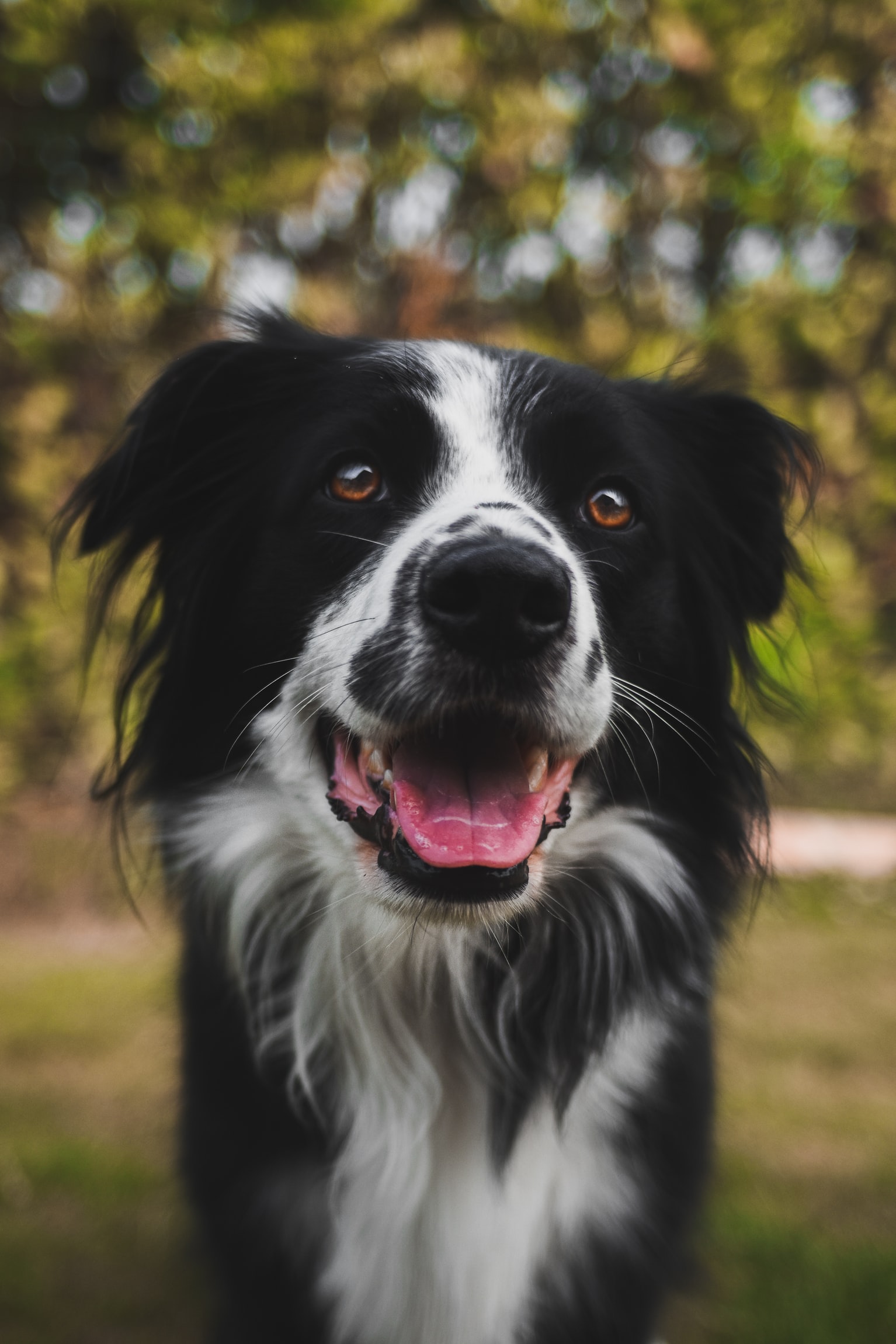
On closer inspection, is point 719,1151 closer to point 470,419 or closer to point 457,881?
point 457,881

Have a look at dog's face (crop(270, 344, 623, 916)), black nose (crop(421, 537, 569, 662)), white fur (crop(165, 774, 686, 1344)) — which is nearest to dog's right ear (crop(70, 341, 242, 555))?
dog's face (crop(270, 344, 623, 916))

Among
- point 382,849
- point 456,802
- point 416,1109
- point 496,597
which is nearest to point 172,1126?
point 416,1109

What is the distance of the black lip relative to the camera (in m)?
1.55

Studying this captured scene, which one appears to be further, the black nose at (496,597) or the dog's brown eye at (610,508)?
the dog's brown eye at (610,508)

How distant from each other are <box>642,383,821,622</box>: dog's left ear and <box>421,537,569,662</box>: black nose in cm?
80

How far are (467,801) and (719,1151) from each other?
200cm

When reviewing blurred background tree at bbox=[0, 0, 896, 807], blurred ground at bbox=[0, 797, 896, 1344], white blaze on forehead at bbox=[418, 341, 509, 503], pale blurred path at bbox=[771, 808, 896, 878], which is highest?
blurred background tree at bbox=[0, 0, 896, 807]

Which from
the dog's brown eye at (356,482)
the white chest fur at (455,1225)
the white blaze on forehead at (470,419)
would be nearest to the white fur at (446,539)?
the white blaze on forehead at (470,419)

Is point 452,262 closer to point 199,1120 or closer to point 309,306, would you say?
point 309,306

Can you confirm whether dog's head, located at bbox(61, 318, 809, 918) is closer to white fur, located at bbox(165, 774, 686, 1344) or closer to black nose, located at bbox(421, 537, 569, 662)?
black nose, located at bbox(421, 537, 569, 662)

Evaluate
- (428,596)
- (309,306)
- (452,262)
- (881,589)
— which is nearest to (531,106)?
(452,262)

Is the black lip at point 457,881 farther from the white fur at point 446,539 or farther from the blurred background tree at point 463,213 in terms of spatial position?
the blurred background tree at point 463,213

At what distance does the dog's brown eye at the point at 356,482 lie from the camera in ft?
5.97

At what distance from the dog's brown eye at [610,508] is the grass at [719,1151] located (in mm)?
929
